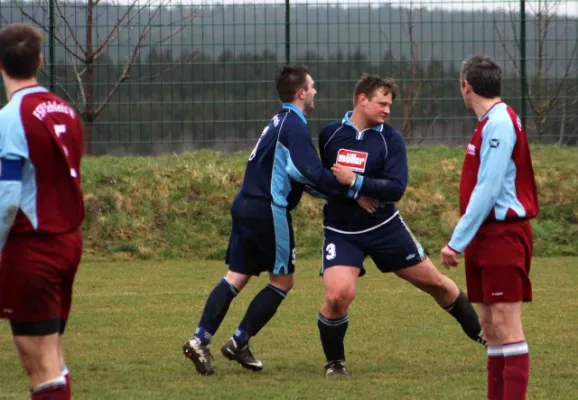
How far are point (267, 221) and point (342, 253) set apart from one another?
1.82 ft

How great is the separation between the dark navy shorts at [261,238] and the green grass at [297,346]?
67 centimetres

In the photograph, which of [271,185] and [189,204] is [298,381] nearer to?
[271,185]

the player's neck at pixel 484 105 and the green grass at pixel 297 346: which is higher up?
the player's neck at pixel 484 105

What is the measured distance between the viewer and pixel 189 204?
15469mm

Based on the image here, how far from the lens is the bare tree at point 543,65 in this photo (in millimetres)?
17250

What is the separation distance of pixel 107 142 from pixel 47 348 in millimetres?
12198

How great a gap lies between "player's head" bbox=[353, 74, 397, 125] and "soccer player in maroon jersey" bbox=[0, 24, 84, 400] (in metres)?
2.78

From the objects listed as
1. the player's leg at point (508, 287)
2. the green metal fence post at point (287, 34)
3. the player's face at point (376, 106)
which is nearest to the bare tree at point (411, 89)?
the green metal fence post at point (287, 34)

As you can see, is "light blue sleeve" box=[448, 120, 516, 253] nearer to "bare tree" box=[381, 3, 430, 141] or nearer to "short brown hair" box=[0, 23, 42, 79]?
"short brown hair" box=[0, 23, 42, 79]

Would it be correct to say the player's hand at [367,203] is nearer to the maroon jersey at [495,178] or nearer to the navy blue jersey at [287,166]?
the navy blue jersey at [287,166]

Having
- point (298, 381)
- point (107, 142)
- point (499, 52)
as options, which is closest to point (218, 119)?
→ point (107, 142)

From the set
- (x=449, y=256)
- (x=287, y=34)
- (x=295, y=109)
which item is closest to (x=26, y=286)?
(x=449, y=256)

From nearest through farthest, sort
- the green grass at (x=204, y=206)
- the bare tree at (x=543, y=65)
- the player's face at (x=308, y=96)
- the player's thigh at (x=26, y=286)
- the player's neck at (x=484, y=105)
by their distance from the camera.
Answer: the player's thigh at (x=26, y=286) → the player's neck at (x=484, y=105) → the player's face at (x=308, y=96) → the green grass at (x=204, y=206) → the bare tree at (x=543, y=65)

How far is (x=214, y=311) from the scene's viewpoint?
780 cm
